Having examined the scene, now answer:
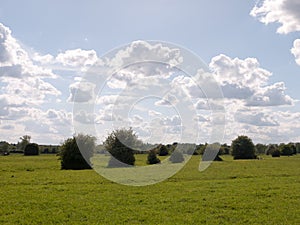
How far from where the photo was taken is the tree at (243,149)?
3898 inches

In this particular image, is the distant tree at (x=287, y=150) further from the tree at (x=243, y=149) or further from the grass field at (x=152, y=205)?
the grass field at (x=152, y=205)

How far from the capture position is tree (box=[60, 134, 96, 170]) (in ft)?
184

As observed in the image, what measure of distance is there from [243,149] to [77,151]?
55.1 m

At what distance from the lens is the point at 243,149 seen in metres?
99.4

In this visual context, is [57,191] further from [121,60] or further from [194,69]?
[194,69]

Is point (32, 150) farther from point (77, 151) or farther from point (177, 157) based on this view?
point (77, 151)

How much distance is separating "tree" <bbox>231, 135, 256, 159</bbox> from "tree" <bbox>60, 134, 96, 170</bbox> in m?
51.2

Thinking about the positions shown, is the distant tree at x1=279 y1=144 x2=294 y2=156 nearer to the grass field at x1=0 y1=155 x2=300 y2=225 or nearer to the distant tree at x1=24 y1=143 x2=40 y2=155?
the distant tree at x1=24 y1=143 x2=40 y2=155

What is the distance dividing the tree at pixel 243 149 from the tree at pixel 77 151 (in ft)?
168

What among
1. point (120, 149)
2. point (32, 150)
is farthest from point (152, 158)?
point (32, 150)

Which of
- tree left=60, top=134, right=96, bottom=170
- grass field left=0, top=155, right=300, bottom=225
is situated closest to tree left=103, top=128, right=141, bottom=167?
tree left=60, top=134, right=96, bottom=170

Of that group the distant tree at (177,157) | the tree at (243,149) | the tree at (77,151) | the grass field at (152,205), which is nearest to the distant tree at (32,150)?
the tree at (243,149)

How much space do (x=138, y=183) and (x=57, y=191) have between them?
7.20m

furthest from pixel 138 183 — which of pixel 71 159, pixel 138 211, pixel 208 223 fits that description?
pixel 71 159
